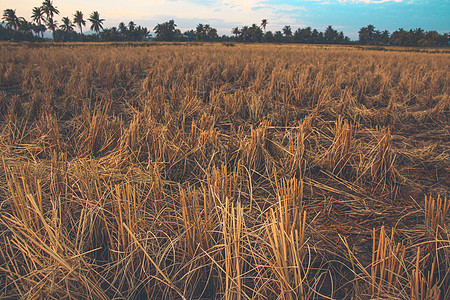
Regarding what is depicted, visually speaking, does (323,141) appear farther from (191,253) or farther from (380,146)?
(191,253)

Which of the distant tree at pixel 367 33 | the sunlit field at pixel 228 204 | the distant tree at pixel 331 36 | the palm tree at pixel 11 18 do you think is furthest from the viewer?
the distant tree at pixel 367 33

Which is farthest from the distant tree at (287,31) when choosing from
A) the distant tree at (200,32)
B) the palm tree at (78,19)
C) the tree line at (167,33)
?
the palm tree at (78,19)

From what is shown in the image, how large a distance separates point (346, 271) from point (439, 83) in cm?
575

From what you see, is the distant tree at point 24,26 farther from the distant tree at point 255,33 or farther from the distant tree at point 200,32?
the distant tree at point 255,33

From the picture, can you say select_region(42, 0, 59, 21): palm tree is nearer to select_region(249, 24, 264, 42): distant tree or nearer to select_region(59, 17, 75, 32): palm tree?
select_region(59, 17, 75, 32): palm tree

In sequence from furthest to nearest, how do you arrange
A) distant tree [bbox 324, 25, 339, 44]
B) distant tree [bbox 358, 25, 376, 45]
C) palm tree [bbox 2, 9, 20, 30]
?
distant tree [bbox 358, 25, 376, 45] < distant tree [bbox 324, 25, 339, 44] < palm tree [bbox 2, 9, 20, 30]

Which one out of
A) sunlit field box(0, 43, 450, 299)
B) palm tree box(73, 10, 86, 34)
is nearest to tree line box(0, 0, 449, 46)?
palm tree box(73, 10, 86, 34)

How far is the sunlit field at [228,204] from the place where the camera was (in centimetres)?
94

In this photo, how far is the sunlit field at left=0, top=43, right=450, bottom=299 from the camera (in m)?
0.94

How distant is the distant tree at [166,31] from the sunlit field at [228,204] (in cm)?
5987

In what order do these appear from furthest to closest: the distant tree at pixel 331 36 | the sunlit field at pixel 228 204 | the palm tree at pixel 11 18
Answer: the distant tree at pixel 331 36 → the palm tree at pixel 11 18 → the sunlit field at pixel 228 204

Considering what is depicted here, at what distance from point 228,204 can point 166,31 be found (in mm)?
64907

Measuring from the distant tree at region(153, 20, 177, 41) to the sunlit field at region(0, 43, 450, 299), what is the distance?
59.9 metres

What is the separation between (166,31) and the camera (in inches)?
2293
